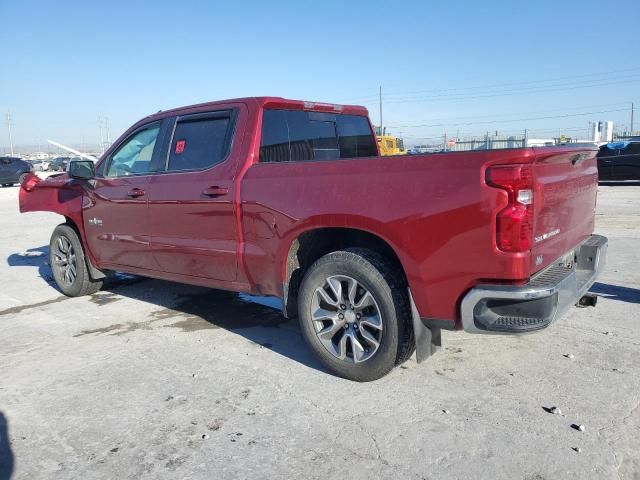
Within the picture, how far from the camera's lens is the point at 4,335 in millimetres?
5066

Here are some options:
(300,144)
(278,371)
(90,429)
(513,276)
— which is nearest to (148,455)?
(90,429)

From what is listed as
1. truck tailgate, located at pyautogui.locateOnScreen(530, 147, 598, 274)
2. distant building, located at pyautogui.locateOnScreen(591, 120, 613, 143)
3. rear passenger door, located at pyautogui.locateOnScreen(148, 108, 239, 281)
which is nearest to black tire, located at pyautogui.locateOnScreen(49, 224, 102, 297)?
rear passenger door, located at pyautogui.locateOnScreen(148, 108, 239, 281)

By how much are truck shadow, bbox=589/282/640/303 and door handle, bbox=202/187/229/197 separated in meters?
3.93

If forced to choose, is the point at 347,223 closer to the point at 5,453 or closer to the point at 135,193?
the point at 5,453

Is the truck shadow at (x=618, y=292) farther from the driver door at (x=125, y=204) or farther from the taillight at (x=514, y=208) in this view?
the driver door at (x=125, y=204)

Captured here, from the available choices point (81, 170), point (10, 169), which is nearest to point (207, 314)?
point (81, 170)

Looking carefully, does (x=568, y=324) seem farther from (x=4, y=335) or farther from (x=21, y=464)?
(x=4, y=335)

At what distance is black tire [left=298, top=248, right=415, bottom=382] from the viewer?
3.52 meters

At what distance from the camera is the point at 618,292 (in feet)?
18.6

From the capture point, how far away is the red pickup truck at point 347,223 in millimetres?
3068

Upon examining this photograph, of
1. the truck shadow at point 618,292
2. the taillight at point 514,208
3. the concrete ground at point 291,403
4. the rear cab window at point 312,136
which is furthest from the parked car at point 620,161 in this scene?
the taillight at point 514,208

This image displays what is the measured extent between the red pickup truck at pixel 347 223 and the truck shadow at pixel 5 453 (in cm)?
185

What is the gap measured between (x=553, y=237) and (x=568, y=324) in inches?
68.6

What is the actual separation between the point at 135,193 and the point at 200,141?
919 millimetres
